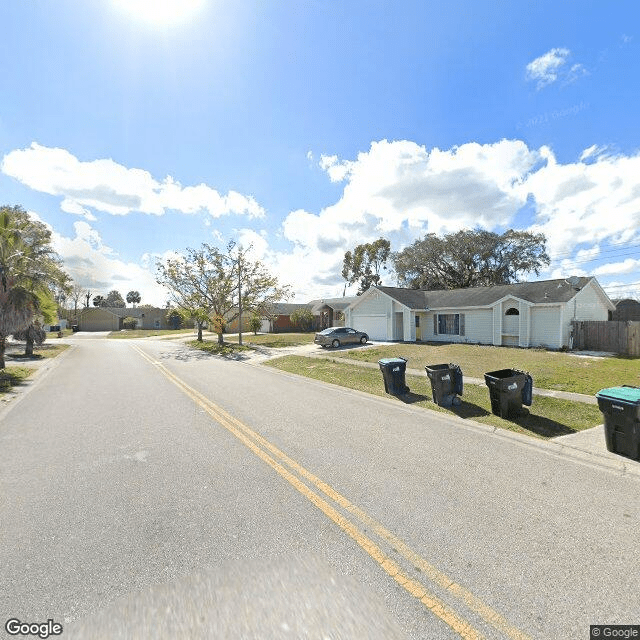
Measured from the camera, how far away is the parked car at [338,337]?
26.6 m

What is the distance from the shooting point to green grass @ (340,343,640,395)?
457 inches

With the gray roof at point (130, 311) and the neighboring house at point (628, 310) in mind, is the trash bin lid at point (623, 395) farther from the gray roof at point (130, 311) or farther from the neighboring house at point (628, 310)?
the gray roof at point (130, 311)

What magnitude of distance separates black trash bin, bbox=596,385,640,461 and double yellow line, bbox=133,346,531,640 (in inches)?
172

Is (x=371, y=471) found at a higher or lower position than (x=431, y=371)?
lower

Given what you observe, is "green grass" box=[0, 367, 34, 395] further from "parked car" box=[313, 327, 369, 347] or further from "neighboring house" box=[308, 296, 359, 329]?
"neighboring house" box=[308, 296, 359, 329]

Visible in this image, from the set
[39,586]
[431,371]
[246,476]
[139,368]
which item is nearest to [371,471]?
[246,476]

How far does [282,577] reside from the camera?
2.87 m

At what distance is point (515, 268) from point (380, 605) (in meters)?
48.5

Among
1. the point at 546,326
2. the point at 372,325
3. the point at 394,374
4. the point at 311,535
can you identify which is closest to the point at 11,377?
the point at 394,374

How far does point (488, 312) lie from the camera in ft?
80.4

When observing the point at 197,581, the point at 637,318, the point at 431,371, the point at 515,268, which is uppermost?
the point at 515,268

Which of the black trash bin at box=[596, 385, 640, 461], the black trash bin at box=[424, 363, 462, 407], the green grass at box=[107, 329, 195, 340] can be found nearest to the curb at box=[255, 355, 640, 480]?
the black trash bin at box=[596, 385, 640, 461]

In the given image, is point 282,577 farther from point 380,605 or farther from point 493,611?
point 493,611

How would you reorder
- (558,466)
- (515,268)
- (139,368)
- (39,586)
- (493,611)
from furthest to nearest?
(515,268)
(139,368)
(558,466)
(39,586)
(493,611)
